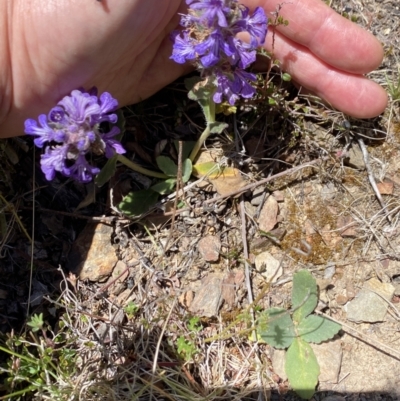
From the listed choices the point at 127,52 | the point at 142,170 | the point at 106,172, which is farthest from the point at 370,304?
the point at 127,52

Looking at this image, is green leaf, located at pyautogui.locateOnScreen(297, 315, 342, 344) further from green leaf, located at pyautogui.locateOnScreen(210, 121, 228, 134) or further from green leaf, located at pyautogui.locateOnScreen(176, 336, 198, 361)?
green leaf, located at pyautogui.locateOnScreen(210, 121, 228, 134)

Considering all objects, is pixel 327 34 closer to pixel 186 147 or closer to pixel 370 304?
pixel 186 147

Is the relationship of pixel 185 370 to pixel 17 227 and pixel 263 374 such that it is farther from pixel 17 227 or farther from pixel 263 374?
pixel 17 227

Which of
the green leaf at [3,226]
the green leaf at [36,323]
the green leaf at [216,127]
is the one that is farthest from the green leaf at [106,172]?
the green leaf at [36,323]

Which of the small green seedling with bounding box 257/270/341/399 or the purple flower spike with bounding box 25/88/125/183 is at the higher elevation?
the purple flower spike with bounding box 25/88/125/183

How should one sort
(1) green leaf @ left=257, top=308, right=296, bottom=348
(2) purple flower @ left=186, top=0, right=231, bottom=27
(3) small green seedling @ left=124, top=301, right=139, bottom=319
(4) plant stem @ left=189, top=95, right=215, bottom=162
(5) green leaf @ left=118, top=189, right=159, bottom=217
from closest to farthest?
(2) purple flower @ left=186, top=0, right=231, bottom=27
(4) plant stem @ left=189, top=95, right=215, bottom=162
(1) green leaf @ left=257, top=308, right=296, bottom=348
(3) small green seedling @ left=124, top=301, right=139, bottom=319
(5) green leaf @ left=118, top=189, right=159, bottom=217

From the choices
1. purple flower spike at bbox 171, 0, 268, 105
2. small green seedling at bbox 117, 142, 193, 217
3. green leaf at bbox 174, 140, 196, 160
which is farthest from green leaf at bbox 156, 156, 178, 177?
purple flower spike at bbox 171, 0, 268, 105

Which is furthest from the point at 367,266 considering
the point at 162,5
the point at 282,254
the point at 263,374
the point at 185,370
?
the point at 162,5

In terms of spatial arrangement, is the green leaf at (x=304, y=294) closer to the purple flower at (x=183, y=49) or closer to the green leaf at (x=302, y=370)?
the green leaf at (x=302, y=370)
